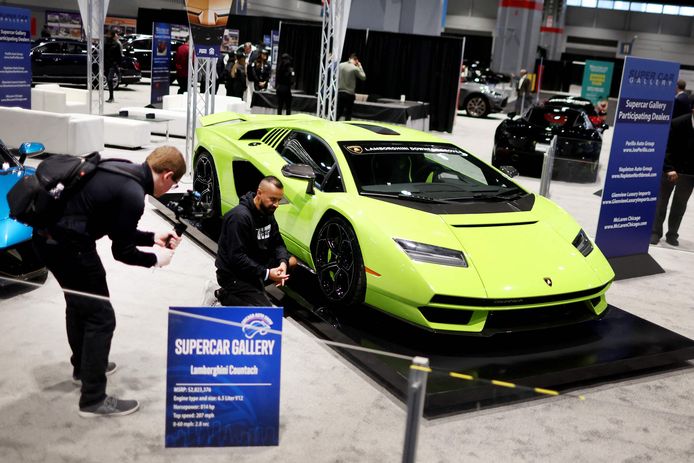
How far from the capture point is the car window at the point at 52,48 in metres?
20.5

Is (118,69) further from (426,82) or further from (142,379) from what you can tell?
(142,379)

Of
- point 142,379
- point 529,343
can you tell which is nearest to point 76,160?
point 142,379

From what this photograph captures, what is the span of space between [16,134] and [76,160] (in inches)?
323

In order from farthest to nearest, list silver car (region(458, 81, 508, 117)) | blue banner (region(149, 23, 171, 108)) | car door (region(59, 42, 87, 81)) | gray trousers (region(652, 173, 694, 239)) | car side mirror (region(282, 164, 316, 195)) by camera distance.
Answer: silver car (region(458, 81, 508, 117))
car door (region(59, 42, 87, 81))
blue banner (region(149, 23, 171, 108))
gray trousers (region(652, 173, 694, 239))
car side mirror (region(282, 164, 316, 195))

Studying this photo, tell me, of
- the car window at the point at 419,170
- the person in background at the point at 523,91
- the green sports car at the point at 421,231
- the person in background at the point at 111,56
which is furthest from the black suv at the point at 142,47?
the car window at the point at 419,170

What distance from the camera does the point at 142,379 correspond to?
3475 millimetres

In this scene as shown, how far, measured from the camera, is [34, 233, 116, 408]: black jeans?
3367mm

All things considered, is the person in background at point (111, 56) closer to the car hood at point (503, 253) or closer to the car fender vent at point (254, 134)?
the car fender vent at point (254, 134)

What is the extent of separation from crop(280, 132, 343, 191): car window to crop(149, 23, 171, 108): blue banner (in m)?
12.0

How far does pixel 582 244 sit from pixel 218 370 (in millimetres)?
3092

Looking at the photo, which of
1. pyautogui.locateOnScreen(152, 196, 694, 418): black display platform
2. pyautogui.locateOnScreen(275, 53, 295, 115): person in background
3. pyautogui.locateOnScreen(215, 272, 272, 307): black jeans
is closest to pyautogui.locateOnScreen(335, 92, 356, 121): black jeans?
pyautogui.locateOnScreen(275, 53, 295, 115): person in background

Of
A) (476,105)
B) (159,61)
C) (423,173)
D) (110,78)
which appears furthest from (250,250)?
(476,105)

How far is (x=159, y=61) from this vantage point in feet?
57.0

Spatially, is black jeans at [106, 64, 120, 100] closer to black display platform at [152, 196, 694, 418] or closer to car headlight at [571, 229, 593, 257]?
black display platform at [152, 196, 694, 418]
